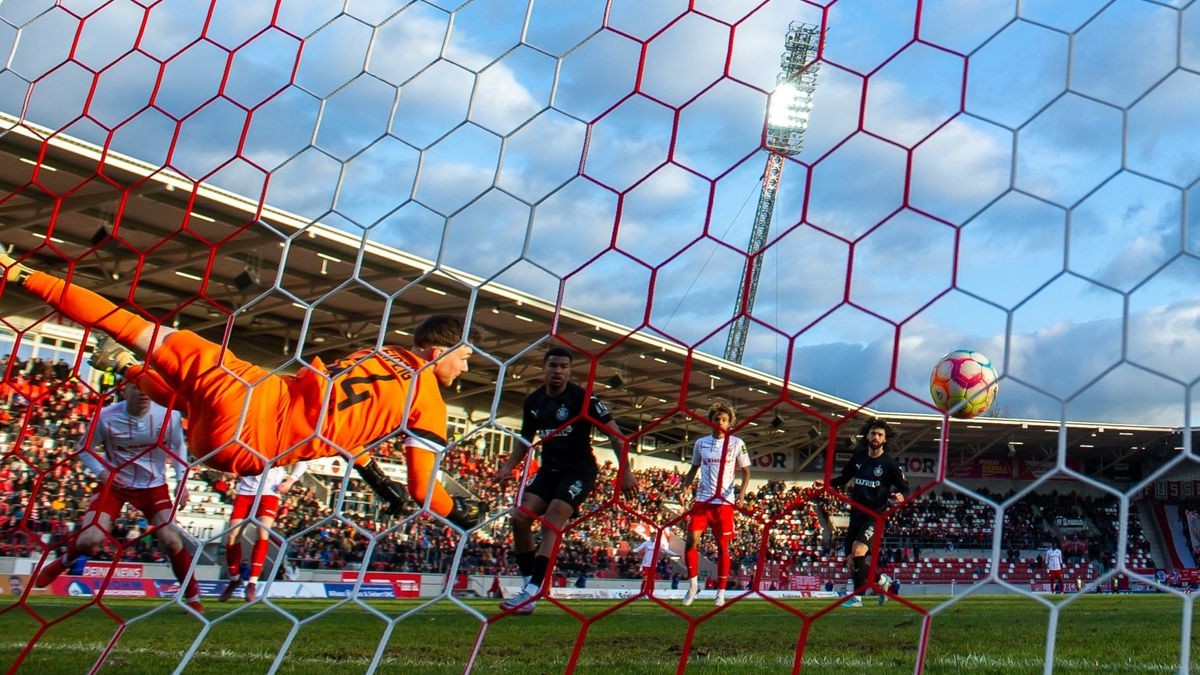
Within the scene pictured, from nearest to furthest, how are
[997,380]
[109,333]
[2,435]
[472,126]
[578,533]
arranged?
[997,380] < [472,126] < [109,333] < [2,435] < [578,533]

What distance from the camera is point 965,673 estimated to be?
10.6 ft

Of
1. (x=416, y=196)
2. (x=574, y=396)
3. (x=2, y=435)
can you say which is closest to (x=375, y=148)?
(x=416, y=196)

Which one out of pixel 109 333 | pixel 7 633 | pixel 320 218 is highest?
pixel 320 218

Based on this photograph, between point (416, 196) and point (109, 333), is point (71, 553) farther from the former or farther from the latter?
point (416, 196)

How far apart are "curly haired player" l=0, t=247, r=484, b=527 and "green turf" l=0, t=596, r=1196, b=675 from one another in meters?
0.63

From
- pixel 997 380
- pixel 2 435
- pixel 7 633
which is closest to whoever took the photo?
pixel 997 380

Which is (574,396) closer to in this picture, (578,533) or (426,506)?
(426,506)

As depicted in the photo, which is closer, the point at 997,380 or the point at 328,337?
the point at 997,380

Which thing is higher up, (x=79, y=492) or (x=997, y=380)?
(x=997, y=380)

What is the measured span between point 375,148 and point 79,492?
351 inches

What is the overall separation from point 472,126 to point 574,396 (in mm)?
2005

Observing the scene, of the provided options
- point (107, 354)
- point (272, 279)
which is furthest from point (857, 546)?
point (272, 279)

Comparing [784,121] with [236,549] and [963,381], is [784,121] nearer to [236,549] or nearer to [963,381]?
[963,381]

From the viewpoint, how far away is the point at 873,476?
6789 millimetres
